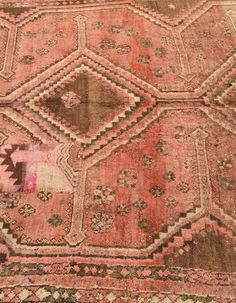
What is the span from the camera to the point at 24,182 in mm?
4199

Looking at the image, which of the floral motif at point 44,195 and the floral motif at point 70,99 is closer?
the floral motif at point 44,195

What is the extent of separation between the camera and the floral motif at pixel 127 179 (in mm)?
4191

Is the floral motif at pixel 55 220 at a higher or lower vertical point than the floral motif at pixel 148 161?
lower

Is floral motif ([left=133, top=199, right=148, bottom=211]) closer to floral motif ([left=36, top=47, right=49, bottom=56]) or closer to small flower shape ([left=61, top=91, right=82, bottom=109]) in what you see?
small flower shape ([left=61, top=91, right=82, bottom=109])

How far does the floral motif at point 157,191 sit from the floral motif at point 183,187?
0.16 metres

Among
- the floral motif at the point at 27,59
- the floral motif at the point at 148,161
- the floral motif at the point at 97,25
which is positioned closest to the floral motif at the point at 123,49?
the floral motif at the point at 97,25

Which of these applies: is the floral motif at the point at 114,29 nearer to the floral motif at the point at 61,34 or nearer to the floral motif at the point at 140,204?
the floral motif at the point at 61,34

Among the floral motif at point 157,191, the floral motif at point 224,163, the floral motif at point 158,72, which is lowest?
the floral motif at point 157,191

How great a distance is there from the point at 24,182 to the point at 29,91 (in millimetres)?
1292

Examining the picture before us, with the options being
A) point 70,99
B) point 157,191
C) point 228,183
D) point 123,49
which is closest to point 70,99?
point 70,99

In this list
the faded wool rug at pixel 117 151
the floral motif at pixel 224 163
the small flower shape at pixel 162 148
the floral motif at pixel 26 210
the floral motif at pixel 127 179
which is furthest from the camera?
the small flower shape at pixel 162 148

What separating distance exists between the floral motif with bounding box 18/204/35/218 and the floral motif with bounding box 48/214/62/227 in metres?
0.19

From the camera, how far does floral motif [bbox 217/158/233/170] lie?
14.1ft

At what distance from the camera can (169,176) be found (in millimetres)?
4242
